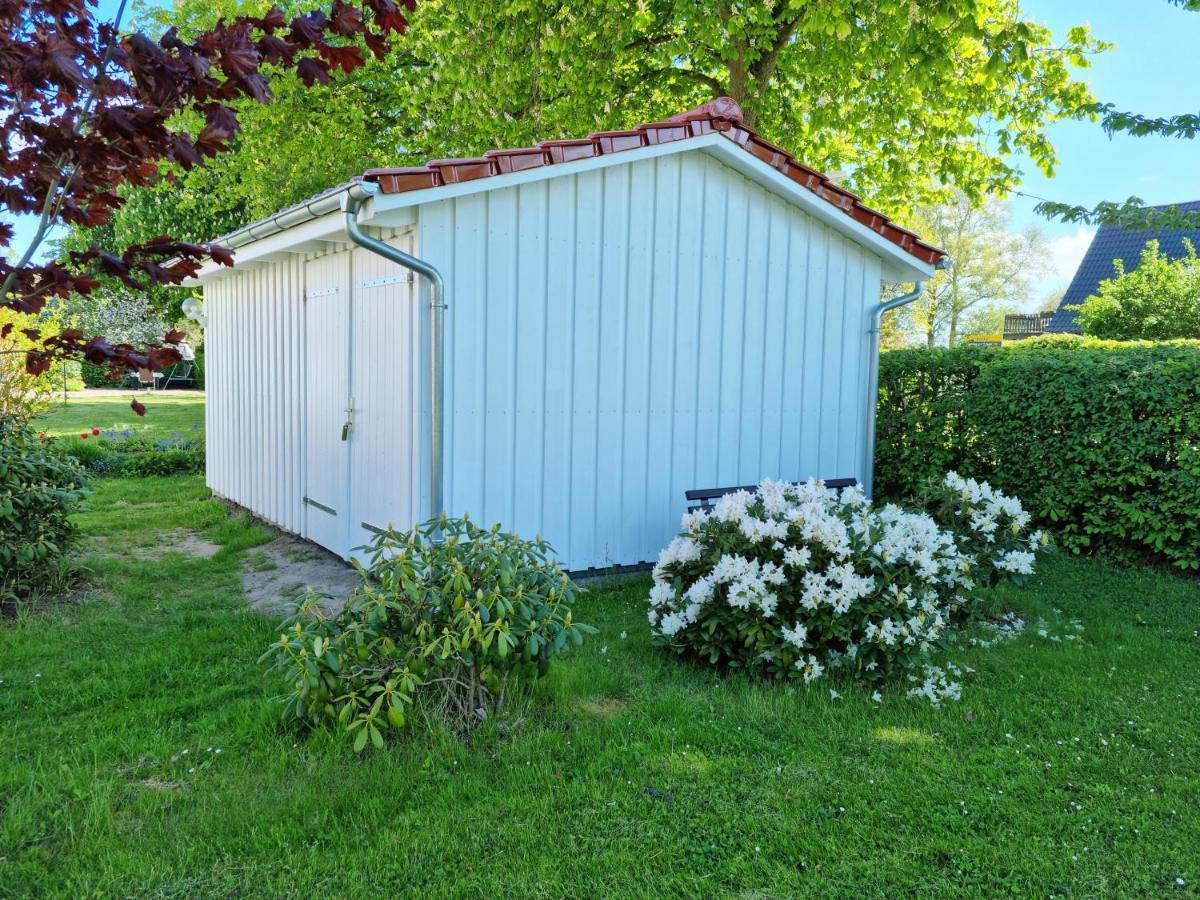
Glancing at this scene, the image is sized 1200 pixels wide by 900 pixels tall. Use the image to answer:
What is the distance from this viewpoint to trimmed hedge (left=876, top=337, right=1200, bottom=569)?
6082 millimetres

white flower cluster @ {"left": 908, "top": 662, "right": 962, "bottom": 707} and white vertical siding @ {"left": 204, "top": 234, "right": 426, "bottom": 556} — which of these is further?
white vertical siding @ {"left": 204, "top": 234, "right": 426, "bottom": 556}

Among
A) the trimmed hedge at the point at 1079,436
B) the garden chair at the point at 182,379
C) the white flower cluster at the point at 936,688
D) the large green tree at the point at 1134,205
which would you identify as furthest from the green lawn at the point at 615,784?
the garden chair at the point at 182,379

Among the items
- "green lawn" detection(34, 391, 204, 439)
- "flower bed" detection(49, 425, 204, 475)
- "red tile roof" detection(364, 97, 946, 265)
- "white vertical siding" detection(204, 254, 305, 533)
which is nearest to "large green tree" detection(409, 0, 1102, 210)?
"red tile roof" detection(364, 97, 946, 265)

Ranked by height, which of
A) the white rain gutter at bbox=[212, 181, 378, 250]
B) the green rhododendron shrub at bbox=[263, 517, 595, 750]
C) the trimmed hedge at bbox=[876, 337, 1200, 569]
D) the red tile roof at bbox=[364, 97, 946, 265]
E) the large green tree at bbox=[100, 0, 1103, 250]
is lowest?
the green rhododendron shrub at bbox=[263, 517, 595, 750]

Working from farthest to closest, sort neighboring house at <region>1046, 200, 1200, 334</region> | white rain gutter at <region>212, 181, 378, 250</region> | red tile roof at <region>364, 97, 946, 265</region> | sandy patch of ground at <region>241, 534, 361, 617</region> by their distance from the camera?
neighboring house at <region>1046, 200, 1200, 334</region> < sandy patch of ground at <region>241, 534, 361, 617</region> < red tile roof at <region>364, 97, 946, 265</region> < white rain gutter at <region>212, 181, 378, 250</region>

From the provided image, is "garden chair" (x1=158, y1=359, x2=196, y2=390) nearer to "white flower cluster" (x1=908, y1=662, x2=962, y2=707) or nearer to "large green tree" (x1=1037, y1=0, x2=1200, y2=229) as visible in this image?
"large green tree" (x1=1037, y1=0, x2=1200, y2=229)

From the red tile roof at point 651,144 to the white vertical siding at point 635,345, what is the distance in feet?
0.71

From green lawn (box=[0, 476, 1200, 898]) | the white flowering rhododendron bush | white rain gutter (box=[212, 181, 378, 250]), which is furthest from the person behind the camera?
white rain gutter (box=[212, 181, 378, 250])

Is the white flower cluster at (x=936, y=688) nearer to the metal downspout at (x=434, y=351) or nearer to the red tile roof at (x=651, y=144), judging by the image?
the metal downspout at (x=434, y=351)

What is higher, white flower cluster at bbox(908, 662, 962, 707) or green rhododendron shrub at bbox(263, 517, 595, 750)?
green rhododendron shrub at bbox(263, 517, 595, 750)

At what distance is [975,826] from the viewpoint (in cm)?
287

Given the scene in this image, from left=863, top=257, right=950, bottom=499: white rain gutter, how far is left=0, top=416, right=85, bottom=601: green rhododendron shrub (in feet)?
19.8

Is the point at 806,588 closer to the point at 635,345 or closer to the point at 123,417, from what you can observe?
the point at 635,345

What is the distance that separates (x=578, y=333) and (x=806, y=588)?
97.8 inches
